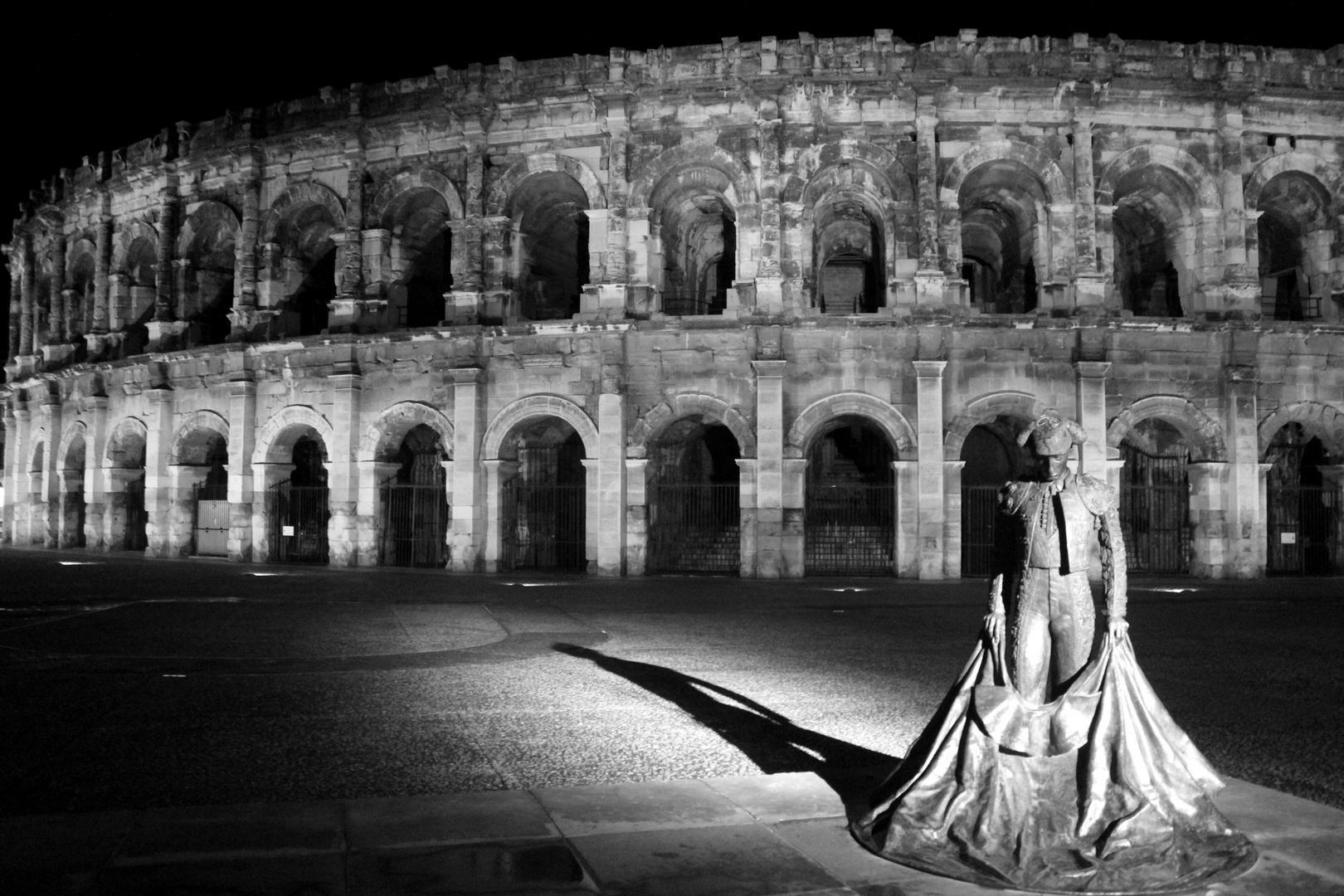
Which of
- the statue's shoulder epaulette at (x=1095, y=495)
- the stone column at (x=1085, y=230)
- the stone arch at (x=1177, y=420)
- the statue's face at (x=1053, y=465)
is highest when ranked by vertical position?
the stone column at (x=1085, y=230)

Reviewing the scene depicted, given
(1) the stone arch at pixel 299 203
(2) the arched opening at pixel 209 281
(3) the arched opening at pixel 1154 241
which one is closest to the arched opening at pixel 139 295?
(2) the arched opening at pixel 209 281

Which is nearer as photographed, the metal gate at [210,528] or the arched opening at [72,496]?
the metal gate at [210,528]

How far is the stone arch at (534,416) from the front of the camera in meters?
19.5

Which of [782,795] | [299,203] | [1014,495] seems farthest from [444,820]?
[299,203]

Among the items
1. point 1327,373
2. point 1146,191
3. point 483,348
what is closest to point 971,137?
point 1146,191

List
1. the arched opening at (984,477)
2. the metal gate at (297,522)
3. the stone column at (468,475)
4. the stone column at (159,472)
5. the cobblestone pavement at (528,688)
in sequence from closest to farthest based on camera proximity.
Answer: the cobblestone pavement at (528,688), the stone column at (468,475), the arched opening at (984,477), the metal gate at (297,522), the stone column at (159,472)

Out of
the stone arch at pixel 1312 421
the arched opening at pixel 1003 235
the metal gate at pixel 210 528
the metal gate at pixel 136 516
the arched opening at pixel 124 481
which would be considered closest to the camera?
the stone arch at pixel 1312 421

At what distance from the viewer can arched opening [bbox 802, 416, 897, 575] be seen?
20344 millimetres

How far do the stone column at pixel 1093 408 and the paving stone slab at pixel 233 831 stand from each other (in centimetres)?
1622

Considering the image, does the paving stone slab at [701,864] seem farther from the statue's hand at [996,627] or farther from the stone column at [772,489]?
the stone column at [772,489]

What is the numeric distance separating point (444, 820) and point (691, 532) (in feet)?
54.0

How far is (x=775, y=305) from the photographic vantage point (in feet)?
61.9

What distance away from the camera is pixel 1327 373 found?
19.1 m

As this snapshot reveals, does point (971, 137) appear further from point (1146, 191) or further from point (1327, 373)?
point (1327, 373)
